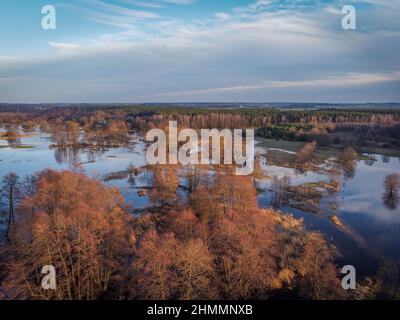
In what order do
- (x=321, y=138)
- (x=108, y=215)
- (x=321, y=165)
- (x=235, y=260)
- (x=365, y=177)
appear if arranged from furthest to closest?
(x=321, y=138), (x=321, y=165), (x=365, y=177), (x=108, y=215), (x=235, y=260)

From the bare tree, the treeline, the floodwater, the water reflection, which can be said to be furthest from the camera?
the water reflection

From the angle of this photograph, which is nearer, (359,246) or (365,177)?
(359,246)

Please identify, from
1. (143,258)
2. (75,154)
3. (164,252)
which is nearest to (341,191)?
(164,252)

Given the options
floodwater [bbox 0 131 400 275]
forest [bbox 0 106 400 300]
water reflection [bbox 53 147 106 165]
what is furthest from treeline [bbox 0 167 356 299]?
water reflection [bbox 53 147 106 165]

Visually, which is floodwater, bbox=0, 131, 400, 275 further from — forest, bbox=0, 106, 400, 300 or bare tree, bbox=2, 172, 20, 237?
bare tree, bbox=2, 172, 20, 237

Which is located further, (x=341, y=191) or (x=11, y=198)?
(x=341, y=191)

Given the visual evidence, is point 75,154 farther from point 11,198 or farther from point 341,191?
point 341,191

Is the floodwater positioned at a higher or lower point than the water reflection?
lower
